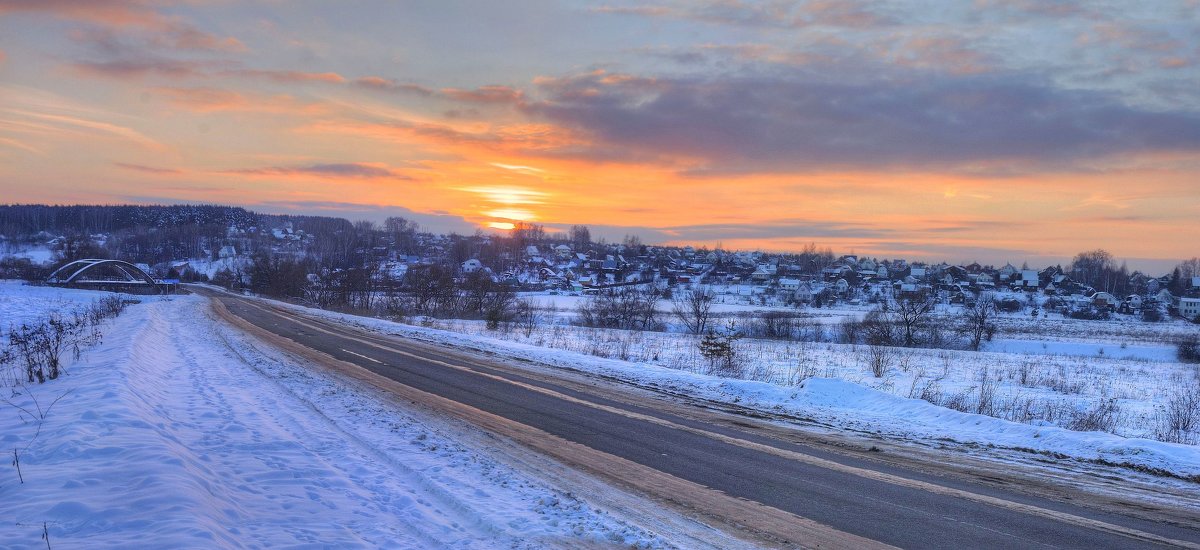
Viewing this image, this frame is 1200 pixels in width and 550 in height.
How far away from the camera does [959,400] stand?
1492cm

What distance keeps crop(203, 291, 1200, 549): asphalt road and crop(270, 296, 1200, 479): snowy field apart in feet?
8.61

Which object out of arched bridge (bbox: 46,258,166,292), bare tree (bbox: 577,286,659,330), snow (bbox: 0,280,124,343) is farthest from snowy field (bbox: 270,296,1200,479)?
arched bridge (bbox: 46,258,166,292)

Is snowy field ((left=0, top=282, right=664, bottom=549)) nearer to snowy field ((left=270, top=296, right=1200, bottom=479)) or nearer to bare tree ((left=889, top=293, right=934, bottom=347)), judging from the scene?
snowy field ((left=270, top=296, right=1200, bottom=479))

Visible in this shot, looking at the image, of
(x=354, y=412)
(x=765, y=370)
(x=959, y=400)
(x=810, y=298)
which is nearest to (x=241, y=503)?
(x=354, y=412)

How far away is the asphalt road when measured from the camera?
19.5ft

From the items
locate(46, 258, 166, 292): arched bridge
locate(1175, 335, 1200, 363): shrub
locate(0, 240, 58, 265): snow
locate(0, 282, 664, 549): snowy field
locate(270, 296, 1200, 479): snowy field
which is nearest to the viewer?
locate(0, 282, 664, 549): snowy field

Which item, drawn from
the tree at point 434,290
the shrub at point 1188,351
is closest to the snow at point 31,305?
the tree at point 434,290

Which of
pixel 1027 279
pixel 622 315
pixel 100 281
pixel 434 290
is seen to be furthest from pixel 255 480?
pixel 1027 279

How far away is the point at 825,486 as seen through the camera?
24.0 feet

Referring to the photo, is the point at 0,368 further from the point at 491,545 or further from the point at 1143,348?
the point at 1143,348

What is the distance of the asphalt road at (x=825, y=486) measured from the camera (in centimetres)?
593

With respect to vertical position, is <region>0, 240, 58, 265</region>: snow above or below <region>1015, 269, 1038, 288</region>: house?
below

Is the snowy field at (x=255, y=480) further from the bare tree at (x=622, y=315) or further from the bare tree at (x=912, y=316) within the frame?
the bare tree at (x=912, y=316)

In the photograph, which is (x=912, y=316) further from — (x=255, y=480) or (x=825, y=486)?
(x=255, y=480)
